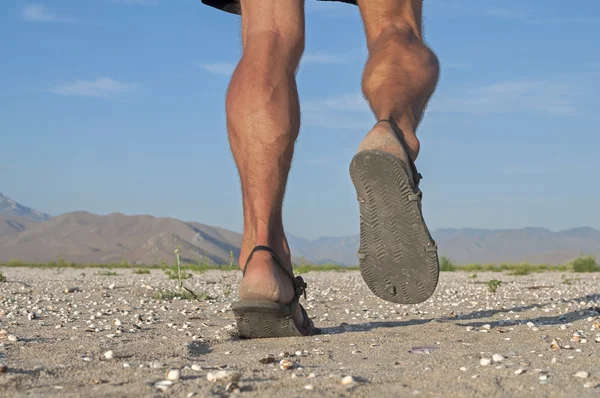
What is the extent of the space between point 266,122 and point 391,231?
2.26ft

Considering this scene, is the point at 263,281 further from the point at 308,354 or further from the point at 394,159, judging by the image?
the point at 394,159

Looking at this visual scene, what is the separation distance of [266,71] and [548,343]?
1.60 m

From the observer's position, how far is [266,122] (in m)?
2.90

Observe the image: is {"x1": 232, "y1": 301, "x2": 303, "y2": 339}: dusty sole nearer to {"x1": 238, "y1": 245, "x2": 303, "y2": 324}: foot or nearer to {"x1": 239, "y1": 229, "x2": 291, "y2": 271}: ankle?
{"x1": 238, "y1": 245, "x2": 303, "y2": 324}: foot

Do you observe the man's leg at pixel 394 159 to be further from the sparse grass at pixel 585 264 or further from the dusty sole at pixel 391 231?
the sparse grass at pixel 585 264

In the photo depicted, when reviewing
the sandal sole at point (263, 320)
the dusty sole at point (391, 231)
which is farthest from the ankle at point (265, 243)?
the dusty sole at point (391, 231)

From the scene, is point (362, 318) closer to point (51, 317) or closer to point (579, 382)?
point (51, 317)

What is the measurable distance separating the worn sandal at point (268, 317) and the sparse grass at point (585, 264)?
46.8 ft

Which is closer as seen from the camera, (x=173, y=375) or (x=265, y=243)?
(x=173, y=375)

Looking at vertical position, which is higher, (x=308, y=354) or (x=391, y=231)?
(x=391, y=231)

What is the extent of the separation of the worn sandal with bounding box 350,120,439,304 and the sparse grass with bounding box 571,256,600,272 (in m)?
14.3

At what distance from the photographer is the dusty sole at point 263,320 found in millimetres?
2816

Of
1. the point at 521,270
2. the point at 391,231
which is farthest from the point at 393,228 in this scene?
the point at 521,270

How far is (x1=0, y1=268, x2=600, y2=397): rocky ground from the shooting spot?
1.87 m
